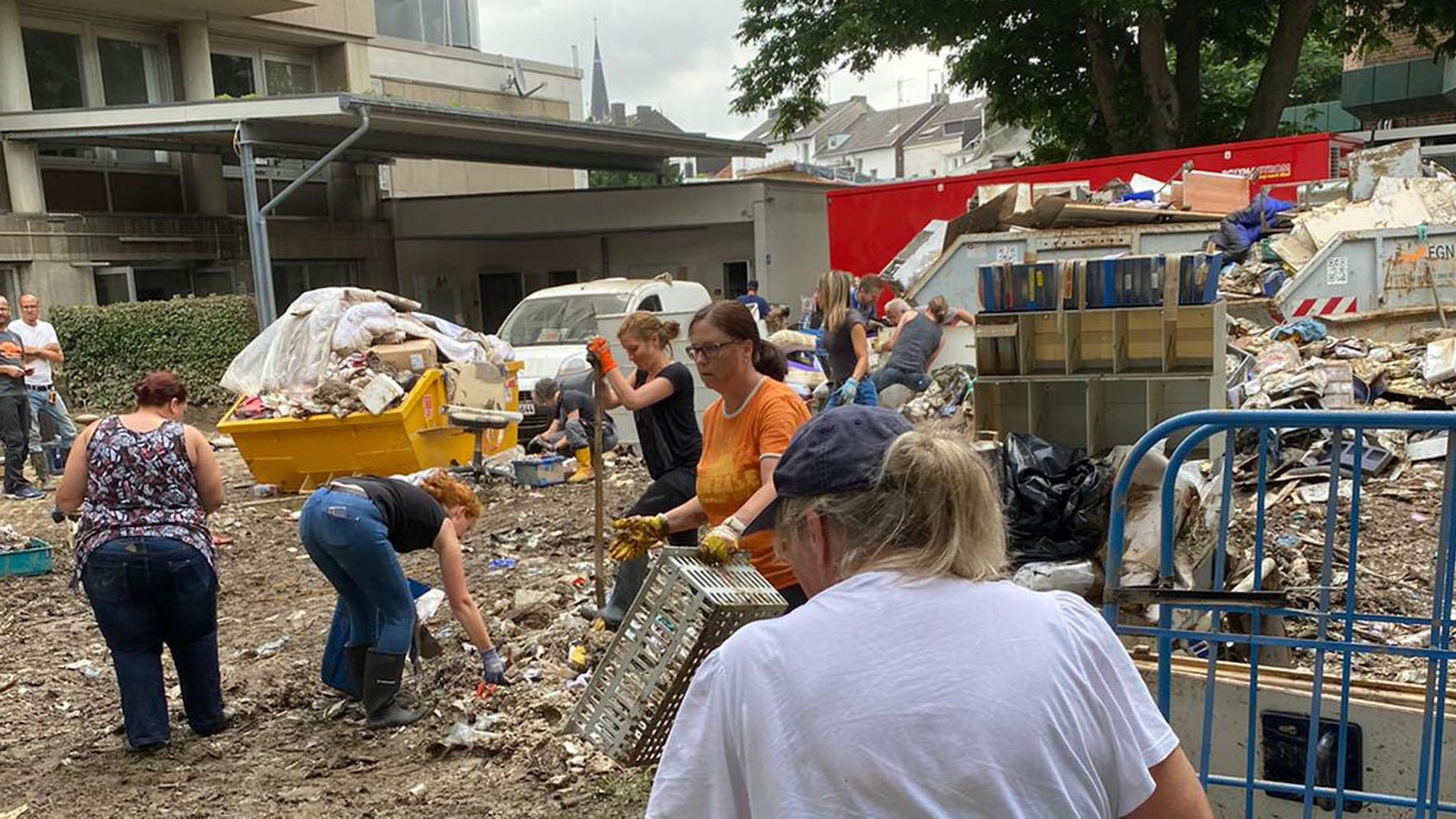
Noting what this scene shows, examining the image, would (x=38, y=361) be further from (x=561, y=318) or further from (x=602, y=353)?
(x=602, y=353)

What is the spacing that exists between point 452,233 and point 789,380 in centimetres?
1449

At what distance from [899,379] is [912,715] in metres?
8.05

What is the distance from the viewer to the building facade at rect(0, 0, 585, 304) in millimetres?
16922

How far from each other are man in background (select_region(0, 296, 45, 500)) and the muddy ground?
121 inches

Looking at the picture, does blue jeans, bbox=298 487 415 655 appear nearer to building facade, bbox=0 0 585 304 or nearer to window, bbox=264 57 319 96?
building facade, bbox=0 0 585 304

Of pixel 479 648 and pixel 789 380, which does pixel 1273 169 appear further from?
pixel 479 648

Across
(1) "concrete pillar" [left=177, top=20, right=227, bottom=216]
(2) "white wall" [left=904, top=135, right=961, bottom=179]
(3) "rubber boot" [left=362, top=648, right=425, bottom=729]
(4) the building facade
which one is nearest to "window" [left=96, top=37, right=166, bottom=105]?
(4) the building facade

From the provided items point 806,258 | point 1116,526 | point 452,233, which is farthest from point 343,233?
point 1116,526

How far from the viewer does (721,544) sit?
3203 millimetres

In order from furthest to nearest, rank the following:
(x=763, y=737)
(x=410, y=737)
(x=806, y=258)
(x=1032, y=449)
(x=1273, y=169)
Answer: (x=806, y=258)
(x=1273, y=169)
(x=1032, y=449)
(x=410, y=737)
(x=763, y=737)

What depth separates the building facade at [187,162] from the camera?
666 inches

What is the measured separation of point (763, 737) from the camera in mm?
1363

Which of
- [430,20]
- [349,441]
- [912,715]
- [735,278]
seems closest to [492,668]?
[912,715]

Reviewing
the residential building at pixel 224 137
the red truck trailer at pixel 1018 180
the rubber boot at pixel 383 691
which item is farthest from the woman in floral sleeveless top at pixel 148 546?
the red truck trailer at pixel 1018 180
